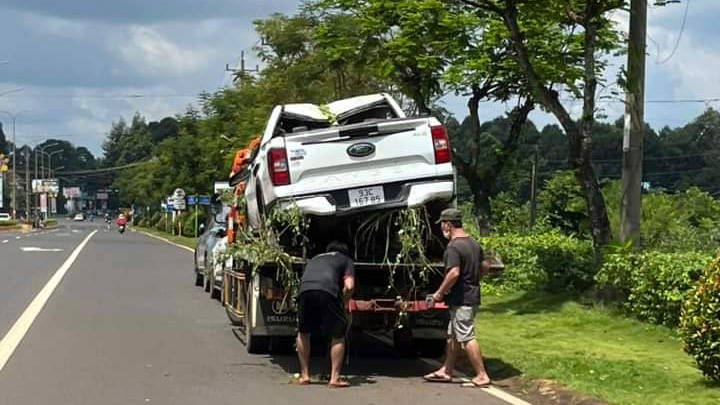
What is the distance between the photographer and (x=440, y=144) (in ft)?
35.6

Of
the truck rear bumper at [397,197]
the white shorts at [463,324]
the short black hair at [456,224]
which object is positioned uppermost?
the truck rear bumper at [397,197]

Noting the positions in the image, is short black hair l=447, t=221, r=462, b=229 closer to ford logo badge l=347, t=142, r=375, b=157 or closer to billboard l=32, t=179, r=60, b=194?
ford logo badge l=347, t=142, r=375, b=157

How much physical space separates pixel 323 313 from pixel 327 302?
14 cm

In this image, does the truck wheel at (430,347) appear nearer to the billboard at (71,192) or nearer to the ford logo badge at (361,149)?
the ford logo badge at (361,149)

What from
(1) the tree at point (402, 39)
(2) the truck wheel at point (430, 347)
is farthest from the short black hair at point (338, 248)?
(1) the tree at point (402, 39)

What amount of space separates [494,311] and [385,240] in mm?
5630

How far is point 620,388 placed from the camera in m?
9.53

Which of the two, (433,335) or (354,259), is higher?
(354,259)

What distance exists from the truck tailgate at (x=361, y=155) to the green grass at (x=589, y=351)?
8.04ft

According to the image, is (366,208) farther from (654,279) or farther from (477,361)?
(654,279)

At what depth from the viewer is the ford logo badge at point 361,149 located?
10.8 m

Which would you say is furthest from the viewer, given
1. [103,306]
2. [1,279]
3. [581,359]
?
[1,279]

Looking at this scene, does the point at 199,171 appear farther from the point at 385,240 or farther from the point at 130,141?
the point at 130,141

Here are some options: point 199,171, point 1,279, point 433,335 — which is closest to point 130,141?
point 199,171
